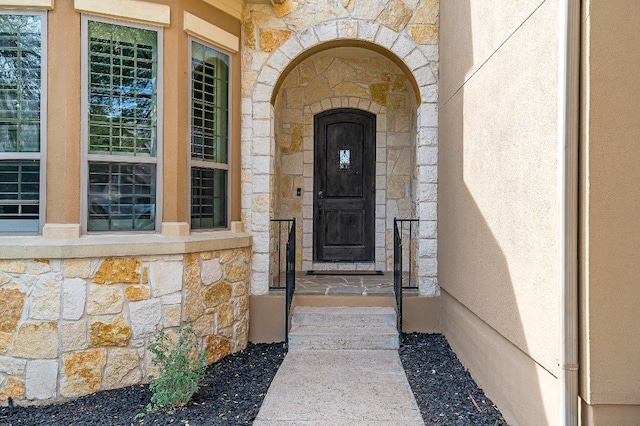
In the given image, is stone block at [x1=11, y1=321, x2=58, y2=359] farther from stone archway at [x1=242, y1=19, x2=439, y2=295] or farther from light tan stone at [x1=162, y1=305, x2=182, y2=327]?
stone archway at [x1=242, y1=19, x2=439, y2=295]

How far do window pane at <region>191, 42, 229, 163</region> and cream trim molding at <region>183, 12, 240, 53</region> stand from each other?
86 millimetres

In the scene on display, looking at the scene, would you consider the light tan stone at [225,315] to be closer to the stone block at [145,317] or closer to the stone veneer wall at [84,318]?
the stone veneer wall at [84,318]

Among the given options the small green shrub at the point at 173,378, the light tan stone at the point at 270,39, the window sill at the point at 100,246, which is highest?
the light tan stone at the point at 270,39

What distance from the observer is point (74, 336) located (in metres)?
3.81

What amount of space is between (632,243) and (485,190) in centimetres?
137

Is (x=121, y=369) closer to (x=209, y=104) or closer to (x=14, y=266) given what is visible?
(x=14, y=266)

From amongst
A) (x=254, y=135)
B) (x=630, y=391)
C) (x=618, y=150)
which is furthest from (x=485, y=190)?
(x=254, y=135)

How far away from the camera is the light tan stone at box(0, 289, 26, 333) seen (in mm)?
3723

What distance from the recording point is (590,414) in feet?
7.43

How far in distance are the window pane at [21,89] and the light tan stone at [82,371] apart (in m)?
1.54

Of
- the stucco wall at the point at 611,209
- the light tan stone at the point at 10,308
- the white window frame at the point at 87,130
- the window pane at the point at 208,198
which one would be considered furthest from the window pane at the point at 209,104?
the stucco wall at the point at 611,209

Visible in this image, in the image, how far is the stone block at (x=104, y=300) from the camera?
3842mm

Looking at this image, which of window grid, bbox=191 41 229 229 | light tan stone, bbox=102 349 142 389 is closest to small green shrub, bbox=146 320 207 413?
light tan stone, bbox=102 349 142 389

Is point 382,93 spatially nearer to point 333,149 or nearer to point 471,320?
point 333,149
